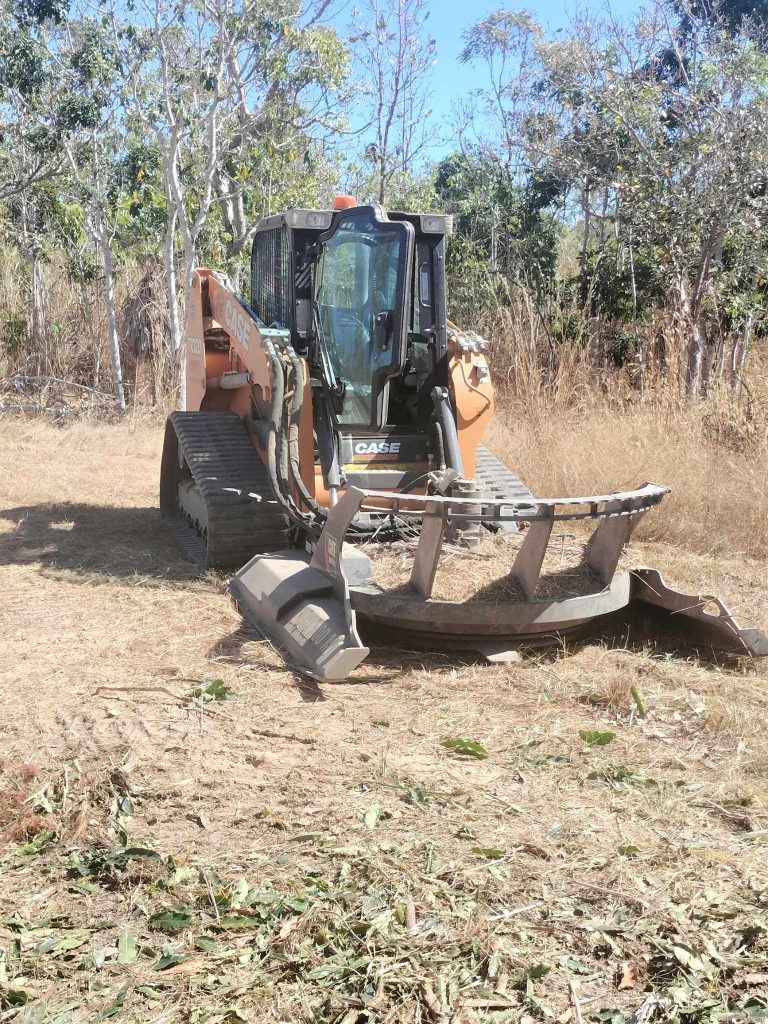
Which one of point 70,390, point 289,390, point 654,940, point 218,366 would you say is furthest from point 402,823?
point 70,390

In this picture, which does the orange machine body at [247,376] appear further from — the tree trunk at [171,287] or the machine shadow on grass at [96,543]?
the tree trunk at [171,287]

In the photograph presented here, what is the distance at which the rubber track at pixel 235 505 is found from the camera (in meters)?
6.24

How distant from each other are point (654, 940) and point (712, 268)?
28.5ft

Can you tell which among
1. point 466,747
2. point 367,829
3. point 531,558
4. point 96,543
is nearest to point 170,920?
point 367,829

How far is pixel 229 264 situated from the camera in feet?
44.1

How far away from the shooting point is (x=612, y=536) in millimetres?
4820

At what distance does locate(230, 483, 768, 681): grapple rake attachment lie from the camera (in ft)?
14.6

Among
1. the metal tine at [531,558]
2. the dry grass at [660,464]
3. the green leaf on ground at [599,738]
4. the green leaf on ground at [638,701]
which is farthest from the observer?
the dry grass at [660,464]

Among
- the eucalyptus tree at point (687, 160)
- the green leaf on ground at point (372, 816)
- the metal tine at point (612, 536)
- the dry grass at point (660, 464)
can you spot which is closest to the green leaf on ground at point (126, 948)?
the green leaf on ground at point (372, 816)

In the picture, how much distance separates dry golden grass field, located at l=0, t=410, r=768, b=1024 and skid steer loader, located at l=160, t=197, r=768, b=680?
27 centimetres

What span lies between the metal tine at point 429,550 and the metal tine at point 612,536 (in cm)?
80

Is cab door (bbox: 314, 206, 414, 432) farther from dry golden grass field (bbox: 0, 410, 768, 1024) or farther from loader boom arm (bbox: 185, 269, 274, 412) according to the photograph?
dry golden grass field (bbox: 0, 410, 768, 1024)

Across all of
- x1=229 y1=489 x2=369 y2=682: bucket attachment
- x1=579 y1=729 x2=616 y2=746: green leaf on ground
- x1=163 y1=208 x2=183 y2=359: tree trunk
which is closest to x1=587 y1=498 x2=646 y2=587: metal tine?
x1=579 y1=729 x2=616 y2=746: green leaf on ground

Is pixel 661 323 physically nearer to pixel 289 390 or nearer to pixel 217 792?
pixel 289 390
